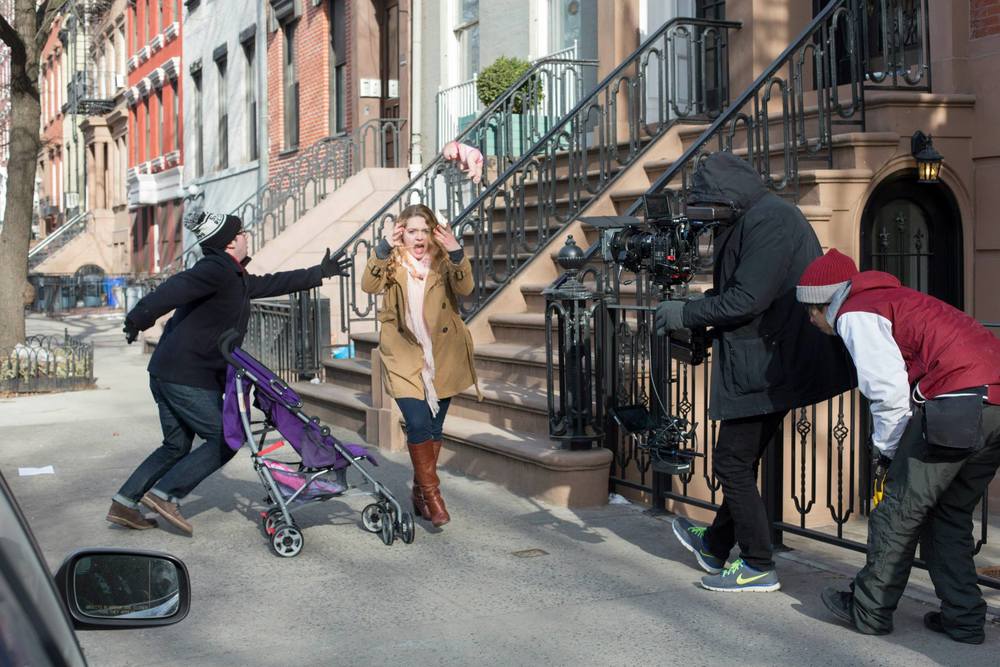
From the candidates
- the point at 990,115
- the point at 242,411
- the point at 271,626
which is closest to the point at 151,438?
the point at 242,411

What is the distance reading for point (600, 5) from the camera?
1373 centimetres

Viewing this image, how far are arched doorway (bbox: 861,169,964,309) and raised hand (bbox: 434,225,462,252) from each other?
151 inches

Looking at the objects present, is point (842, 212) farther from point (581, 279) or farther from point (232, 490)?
point (232, 490)

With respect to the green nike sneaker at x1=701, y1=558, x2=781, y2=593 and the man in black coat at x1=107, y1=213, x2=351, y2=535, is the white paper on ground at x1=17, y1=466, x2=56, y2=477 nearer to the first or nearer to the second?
the man in black coat at x1=107, y1=213, x2=351, y2=535

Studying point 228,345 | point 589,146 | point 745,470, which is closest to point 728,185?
point 745,470

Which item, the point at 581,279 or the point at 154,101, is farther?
the point at 154,101

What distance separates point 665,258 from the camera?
5590 millimetres

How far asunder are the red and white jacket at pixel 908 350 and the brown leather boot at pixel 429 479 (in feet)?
9.70

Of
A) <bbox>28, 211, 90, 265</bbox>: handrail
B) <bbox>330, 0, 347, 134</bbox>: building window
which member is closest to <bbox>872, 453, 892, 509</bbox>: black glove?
<bbox>330, 0, 347, 134</bbox>: building window

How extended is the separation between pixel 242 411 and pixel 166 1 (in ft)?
93.1

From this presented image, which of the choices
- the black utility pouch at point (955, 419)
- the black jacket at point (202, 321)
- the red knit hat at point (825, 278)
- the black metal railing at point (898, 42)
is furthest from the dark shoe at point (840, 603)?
the black metal railing at point (898, 42)

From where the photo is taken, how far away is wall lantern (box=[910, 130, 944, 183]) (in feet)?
30.3

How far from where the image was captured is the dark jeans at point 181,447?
698cm

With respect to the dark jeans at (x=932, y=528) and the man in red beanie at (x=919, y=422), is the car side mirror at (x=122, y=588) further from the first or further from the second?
the dark jeans at (x=932, y=528)
